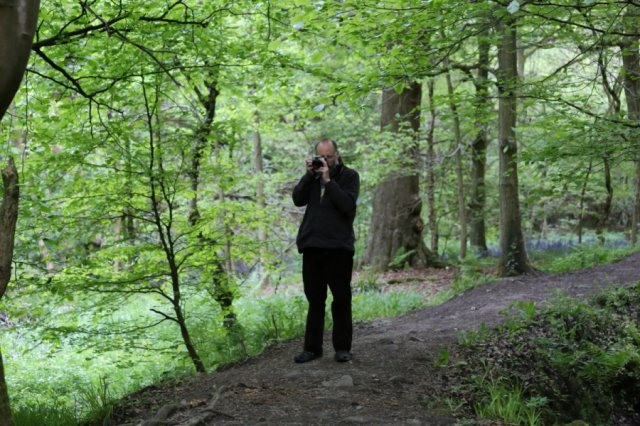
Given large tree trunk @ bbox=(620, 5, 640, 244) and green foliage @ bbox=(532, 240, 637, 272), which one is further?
green foliage @ bbox=(532, 240, 637, 272)

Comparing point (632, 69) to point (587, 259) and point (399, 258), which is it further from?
point (399, 258)

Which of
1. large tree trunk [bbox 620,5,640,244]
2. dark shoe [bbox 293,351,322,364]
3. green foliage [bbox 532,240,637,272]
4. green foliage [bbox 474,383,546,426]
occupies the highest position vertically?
large tree trunk [bbox 620,5,640,244]

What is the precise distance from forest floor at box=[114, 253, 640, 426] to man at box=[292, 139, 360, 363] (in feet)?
1.40

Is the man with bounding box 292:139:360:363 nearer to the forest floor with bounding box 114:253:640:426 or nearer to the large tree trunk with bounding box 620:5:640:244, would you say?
the forest floor with bounding box 114:253:640:426

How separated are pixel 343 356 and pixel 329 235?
3.79 ft

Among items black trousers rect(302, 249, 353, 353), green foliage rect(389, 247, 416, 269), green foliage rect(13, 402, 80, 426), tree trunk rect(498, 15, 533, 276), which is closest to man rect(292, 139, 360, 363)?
black trousers rect(302, 249, 353, 353)

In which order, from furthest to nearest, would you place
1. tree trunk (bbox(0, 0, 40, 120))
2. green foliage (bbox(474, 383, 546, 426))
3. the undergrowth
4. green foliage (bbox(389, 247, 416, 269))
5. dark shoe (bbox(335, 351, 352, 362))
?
green foliage (bbox(389, 247, 416, 269)), dark shoe (bbox(335, 351, 352, 362)), the undergrowth, green foliage (bbox(474, 383, 546, 426)), tree trunk (bbox(0, 0, 40, 120))

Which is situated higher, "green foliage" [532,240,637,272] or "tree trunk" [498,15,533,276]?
"tree trunk" [498,15,533,276]

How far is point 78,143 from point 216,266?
215 centimetres

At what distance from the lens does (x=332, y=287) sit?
523cm

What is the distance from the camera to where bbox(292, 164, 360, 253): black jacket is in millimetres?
5016

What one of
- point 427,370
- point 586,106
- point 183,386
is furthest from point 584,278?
point 183,386

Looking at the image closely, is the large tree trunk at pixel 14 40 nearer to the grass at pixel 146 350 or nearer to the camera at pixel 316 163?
the camera at pixel 316 163

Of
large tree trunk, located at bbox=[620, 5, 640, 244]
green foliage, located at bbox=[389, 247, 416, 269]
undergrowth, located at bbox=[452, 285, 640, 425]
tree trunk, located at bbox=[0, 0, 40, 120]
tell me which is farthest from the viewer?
green foliage, located at bbox=[389, 247, 416, 269]
